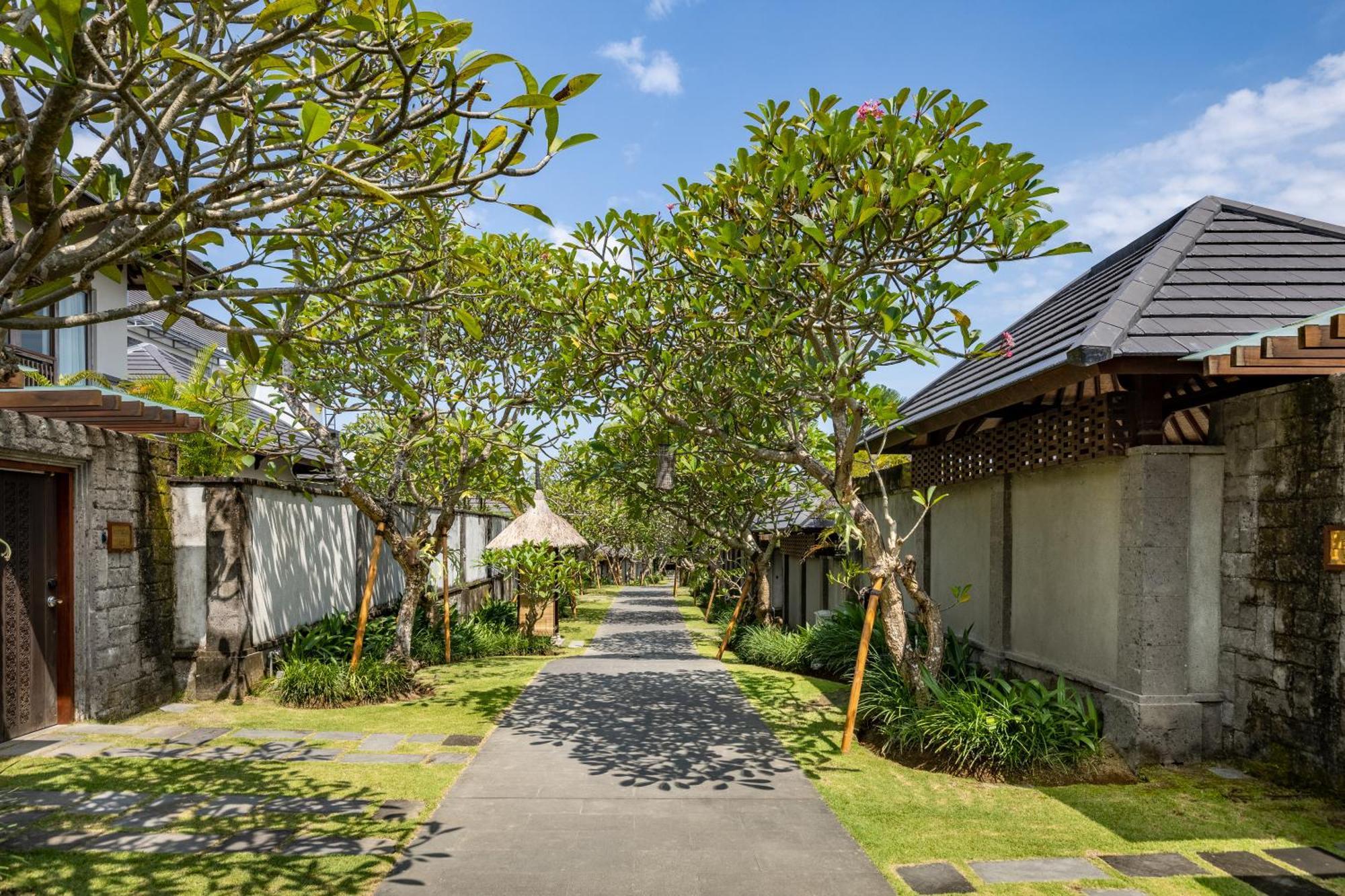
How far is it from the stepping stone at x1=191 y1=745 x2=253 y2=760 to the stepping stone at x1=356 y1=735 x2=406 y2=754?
90cm

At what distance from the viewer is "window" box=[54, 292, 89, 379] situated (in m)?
12.9

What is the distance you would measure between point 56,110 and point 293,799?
16.2ft

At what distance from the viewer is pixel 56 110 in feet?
8.61

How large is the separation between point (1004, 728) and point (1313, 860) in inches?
86.3

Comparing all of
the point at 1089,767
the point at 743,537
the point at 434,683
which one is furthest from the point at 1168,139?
the point at 434,683

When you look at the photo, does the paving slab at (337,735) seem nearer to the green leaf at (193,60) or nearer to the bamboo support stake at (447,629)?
the bamboo support stake at (447,629)

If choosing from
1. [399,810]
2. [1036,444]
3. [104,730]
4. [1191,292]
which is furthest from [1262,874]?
[104,730]

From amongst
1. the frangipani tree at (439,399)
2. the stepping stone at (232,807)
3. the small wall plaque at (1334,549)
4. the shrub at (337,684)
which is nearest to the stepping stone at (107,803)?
the stepping stone at (232,807)

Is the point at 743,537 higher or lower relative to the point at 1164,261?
lower

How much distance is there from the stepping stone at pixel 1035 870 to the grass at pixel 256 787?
11.1ft

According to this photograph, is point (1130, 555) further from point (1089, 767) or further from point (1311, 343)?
point (1311, 343)

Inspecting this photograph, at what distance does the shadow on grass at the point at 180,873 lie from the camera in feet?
14.7

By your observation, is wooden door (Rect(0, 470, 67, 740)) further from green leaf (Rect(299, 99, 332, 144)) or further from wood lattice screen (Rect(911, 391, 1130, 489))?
wood lattice screen (Rect(911, 391, 1130, 489))

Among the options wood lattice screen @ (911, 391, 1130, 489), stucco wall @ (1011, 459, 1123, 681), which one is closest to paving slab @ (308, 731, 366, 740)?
stucco wall @ (1011, 459, 1123, 681)
